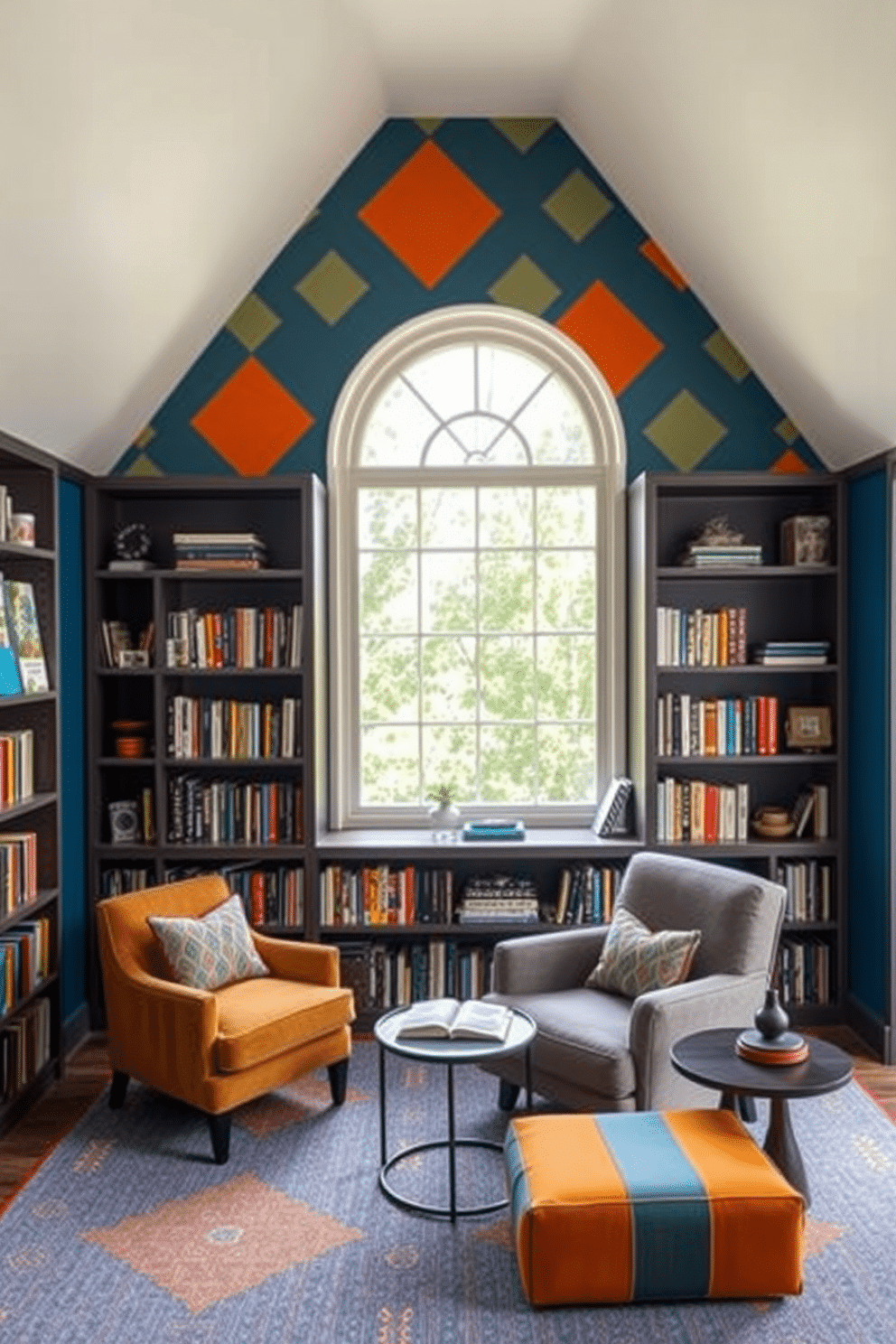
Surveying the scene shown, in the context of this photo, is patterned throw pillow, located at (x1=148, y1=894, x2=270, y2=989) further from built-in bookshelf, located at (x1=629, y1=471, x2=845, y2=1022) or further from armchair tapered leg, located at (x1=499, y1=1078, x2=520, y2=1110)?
built-in bookshelf, located at (x1=629, y1=471, x2=845, y2=1022)

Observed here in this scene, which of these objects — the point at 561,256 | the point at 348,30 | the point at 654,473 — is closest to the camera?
the point at 348,30

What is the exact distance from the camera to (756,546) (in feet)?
15.3

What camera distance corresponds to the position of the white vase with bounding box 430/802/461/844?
4.71m

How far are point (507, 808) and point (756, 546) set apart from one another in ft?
4.93

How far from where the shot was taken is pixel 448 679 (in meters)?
5.03

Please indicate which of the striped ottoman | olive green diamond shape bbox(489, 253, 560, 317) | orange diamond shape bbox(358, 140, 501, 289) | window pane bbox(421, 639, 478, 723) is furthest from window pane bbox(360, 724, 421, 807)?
the striped ottoman

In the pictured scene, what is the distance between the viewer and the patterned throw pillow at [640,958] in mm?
3730

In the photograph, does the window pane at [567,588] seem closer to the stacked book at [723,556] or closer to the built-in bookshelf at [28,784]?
the stacked book at [723,556]

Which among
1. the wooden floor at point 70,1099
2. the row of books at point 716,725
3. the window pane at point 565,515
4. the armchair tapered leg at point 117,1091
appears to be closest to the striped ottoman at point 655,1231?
→ the wooden floor at point 70,1099

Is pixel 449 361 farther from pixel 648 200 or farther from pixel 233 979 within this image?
pixel 233 979

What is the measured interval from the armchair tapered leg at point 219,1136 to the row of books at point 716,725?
2.20 m


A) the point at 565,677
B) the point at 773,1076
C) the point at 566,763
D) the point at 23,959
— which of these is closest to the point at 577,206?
the point at 565,677

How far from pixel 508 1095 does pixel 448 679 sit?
5.96 feet

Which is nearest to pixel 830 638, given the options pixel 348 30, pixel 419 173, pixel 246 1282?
pixel 419 173
